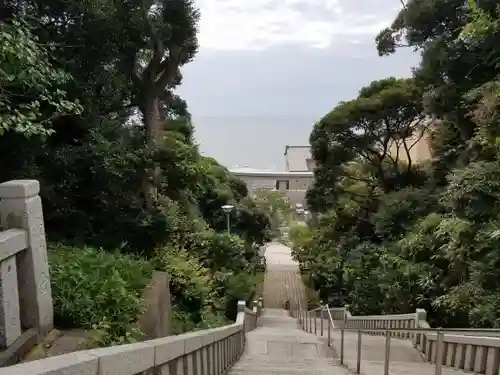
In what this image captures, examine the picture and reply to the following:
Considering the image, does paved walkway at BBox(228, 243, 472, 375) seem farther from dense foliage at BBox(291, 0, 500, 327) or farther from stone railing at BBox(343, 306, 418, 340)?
dense foliage at BBox(291, 0, 500, 327)

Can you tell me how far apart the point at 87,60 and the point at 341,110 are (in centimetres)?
1145

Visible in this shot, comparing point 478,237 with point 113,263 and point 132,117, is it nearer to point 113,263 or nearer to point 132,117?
point 113,263

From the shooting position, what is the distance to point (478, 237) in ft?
25.6

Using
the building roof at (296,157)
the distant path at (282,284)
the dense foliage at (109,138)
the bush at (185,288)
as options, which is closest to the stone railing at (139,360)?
the dense foliage at (109,138)

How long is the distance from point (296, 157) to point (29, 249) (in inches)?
2225

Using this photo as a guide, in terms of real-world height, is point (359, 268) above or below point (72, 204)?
below

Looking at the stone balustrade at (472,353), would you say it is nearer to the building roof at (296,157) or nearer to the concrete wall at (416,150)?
the concrete wall at (416,150)

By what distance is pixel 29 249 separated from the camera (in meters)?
3.35

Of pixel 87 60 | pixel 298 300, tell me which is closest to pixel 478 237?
pixel 87 60

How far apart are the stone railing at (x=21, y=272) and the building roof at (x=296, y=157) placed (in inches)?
2081

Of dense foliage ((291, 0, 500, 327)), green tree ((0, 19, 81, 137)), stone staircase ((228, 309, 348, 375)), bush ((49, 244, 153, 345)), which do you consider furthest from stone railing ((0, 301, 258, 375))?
dense foliage ((291, 0, 500, 327))

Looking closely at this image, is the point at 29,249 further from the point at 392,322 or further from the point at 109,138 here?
the point at 392,322

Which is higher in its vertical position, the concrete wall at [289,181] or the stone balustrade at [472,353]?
the stone balustrade at [472,353]

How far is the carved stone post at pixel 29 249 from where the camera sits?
332cm
